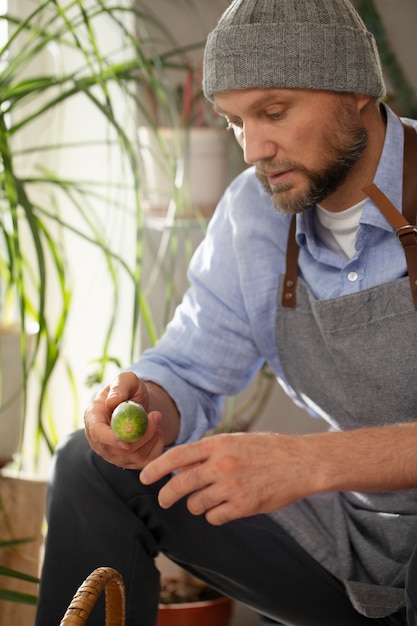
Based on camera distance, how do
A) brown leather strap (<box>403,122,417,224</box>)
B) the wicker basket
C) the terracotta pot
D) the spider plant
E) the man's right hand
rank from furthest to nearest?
1. the terracotta pot
2. the spider plant
3. brown leather strap (<box>403,122,417,224</box>)
4. the man's right hand
5. the wicker basket

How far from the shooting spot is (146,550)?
1.37m

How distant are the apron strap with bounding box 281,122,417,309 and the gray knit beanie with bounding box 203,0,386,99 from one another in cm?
12

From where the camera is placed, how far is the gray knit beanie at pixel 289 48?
1.31 m

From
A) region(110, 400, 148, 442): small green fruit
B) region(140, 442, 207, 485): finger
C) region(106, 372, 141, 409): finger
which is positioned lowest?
region(140, 442, 207, 485): finger

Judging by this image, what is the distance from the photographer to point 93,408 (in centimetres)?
130

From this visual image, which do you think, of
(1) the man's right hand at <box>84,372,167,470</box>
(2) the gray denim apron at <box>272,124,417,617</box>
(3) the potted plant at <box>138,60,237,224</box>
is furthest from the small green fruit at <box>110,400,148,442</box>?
(3) the potted plant at <box>138,60,237,224</box>

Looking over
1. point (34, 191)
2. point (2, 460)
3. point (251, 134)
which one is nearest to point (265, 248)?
point (251, 134)

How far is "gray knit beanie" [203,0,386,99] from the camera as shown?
1312mm

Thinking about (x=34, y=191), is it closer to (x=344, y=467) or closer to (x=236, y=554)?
(x=236, y=554)

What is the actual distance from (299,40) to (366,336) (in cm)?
41

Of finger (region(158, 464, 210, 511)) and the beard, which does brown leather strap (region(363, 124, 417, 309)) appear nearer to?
the beard

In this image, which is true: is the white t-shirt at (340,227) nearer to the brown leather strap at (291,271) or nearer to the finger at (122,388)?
the brown leather strap at (291,271)

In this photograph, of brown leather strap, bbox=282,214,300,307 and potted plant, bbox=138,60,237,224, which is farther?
potted plant, bbox=138,60,237,224

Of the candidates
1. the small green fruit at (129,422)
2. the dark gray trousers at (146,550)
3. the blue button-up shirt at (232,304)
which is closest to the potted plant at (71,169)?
the blue button-up shirt at (232,304)
